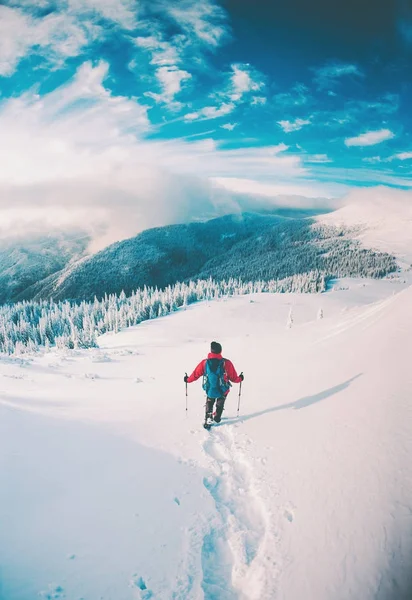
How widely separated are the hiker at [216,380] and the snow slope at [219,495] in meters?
0.53

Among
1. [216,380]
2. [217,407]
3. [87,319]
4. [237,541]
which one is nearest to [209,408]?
[217,407]

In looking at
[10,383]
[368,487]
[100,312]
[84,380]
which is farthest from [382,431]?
[100,312]

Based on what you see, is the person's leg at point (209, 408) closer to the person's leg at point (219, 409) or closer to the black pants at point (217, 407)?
the black pants at point (217, 407)

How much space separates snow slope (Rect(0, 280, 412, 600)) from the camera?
357cm

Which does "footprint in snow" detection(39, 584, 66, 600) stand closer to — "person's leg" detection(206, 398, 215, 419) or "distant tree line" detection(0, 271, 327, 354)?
"person's leg" detection(206, 398, 215, 419)

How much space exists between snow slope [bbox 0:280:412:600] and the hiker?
530 millimetres

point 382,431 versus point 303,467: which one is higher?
point 382,431

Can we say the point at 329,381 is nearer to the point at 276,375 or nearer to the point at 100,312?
the point at 276,375

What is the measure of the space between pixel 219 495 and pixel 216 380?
337cm

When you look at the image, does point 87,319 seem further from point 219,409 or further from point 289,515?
point 289,515

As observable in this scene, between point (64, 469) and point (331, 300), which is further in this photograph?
point (331, 300)

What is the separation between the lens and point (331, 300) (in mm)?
93250

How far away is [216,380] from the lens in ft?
28.1

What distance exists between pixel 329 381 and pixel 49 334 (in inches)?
3707
